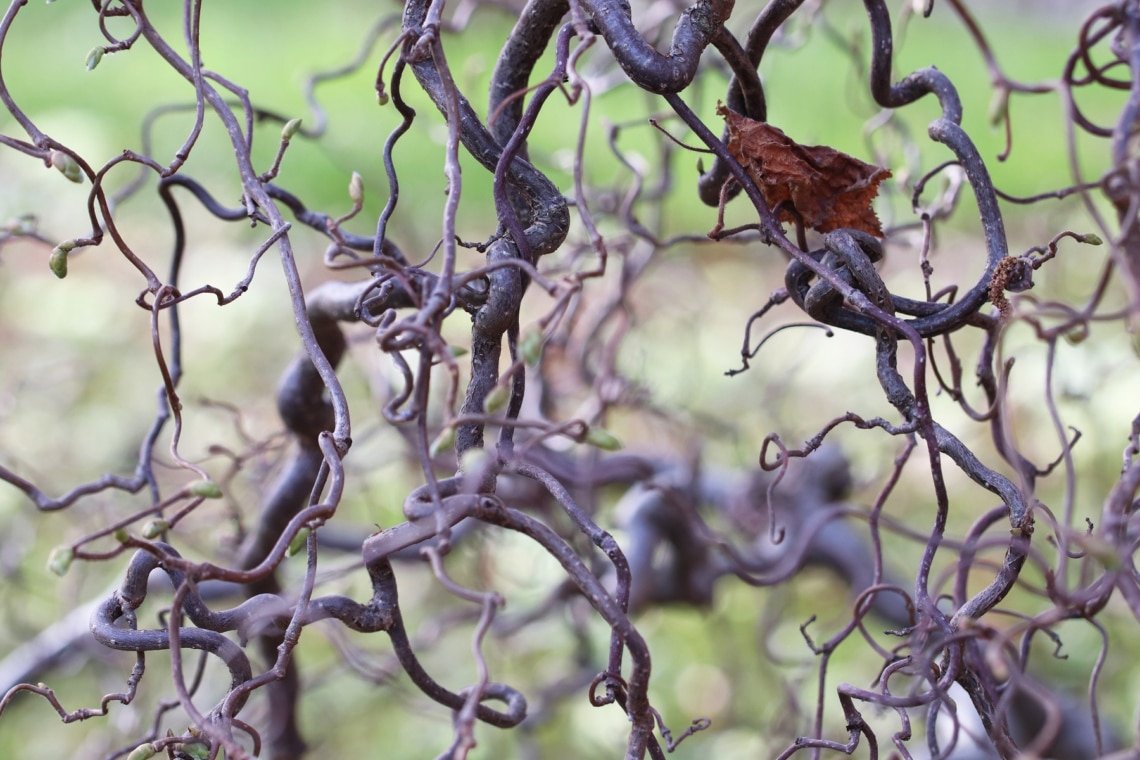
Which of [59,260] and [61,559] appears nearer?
[61,559]

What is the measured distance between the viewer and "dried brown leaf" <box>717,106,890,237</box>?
47 cm

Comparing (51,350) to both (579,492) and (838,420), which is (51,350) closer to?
(579,492)

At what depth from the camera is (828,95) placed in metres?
2.88

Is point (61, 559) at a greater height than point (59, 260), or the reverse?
point (59, 260)

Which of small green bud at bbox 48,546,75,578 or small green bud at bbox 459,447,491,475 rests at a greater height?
small green bud at bbox 459,447,491,475

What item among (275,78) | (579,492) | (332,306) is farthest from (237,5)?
(332,306)

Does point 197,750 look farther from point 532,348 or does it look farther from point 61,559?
point 532,348

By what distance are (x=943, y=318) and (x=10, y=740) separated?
159cm

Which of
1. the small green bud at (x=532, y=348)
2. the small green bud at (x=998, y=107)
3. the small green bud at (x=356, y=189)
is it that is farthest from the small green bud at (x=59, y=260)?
the small green bud at (x=998, y=107)

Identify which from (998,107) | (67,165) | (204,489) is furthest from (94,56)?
(998,107)

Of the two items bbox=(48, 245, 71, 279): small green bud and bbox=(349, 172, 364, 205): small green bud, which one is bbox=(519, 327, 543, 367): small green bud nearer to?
bbox=(349, 172, 364, 205): small green bud

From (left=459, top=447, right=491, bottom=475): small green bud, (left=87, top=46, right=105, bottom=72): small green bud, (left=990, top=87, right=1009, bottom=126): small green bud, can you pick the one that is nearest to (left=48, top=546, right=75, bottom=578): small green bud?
(left=459, top=447, right=491, bottom=475): small green bud

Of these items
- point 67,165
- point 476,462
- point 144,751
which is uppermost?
point 67,165

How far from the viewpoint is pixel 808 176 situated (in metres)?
0.47
